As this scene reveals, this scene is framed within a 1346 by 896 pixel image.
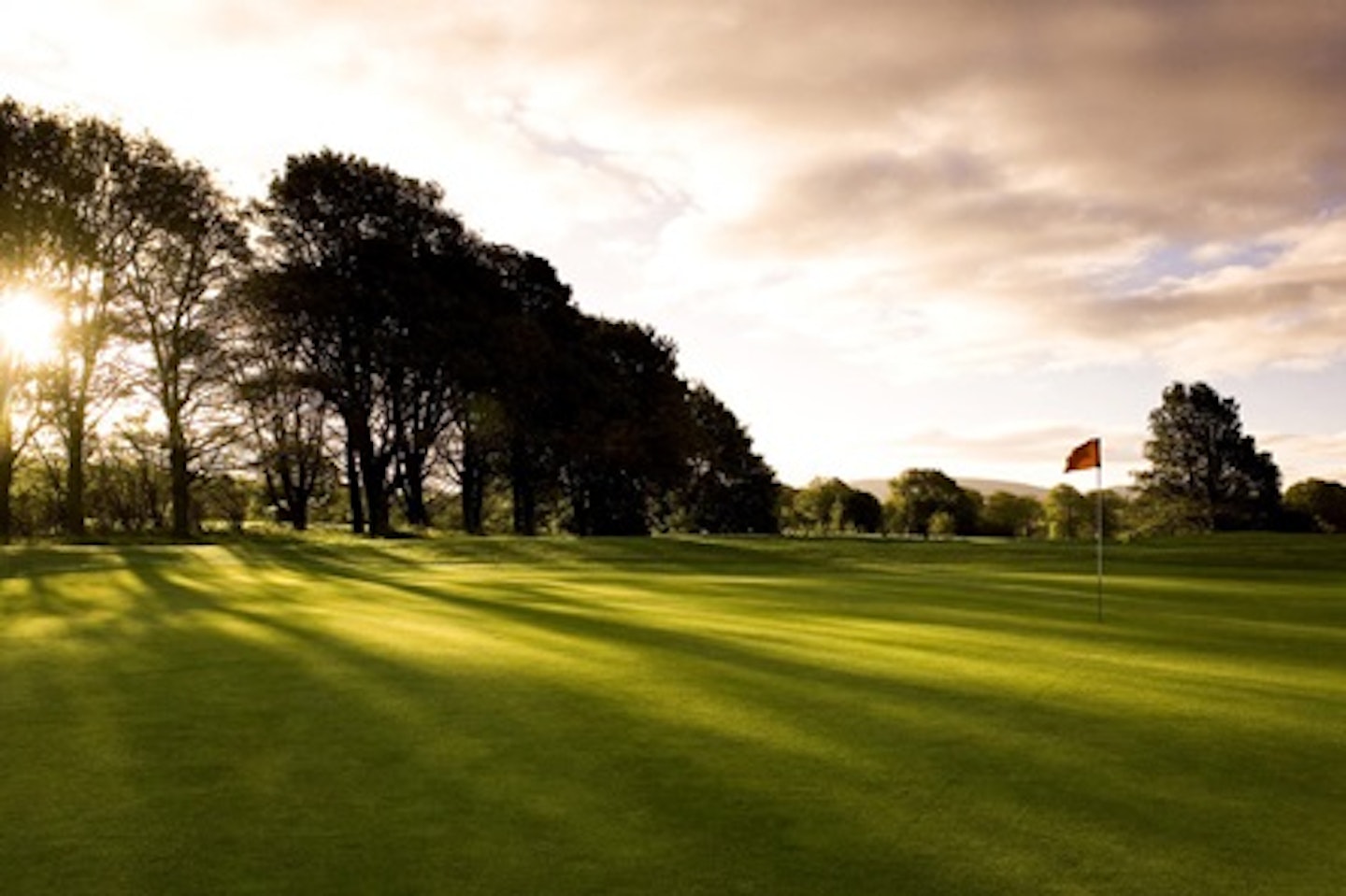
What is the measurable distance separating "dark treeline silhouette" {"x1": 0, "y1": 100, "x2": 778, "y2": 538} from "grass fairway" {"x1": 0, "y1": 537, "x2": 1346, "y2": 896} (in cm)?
3383

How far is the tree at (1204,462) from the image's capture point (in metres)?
88.9

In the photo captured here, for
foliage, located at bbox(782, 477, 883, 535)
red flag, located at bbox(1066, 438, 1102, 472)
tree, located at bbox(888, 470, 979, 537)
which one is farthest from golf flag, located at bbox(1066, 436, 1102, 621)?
tree, located at bbox(888, 470, 979, 537)

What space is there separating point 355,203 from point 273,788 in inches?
2077

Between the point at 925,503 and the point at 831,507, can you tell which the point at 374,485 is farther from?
the point at 925,503

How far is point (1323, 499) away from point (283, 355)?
116 meters

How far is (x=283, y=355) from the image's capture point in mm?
54156

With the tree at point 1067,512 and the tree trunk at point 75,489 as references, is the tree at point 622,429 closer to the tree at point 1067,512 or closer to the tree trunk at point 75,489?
the tree trunk at point 75,489

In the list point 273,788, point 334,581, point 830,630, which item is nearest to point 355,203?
point 334,581

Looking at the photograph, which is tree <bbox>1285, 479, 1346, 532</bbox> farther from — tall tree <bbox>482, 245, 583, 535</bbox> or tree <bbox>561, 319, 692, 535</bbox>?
tall tree <bbox>482, 245, 583, 535</bbox>

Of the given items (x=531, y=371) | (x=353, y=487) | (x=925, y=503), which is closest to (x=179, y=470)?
(x=353, y=487)

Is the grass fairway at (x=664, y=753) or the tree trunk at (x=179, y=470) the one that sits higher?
the tree trunk at (x=179, y=470)

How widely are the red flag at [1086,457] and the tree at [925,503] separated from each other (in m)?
109

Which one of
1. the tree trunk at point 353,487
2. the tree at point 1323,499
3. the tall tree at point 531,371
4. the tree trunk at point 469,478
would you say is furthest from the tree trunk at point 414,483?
the tree at point 1323,499

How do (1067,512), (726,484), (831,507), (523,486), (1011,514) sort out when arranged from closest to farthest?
(523,486), (726,484), (831,507), (1067,512), (1011,514)
